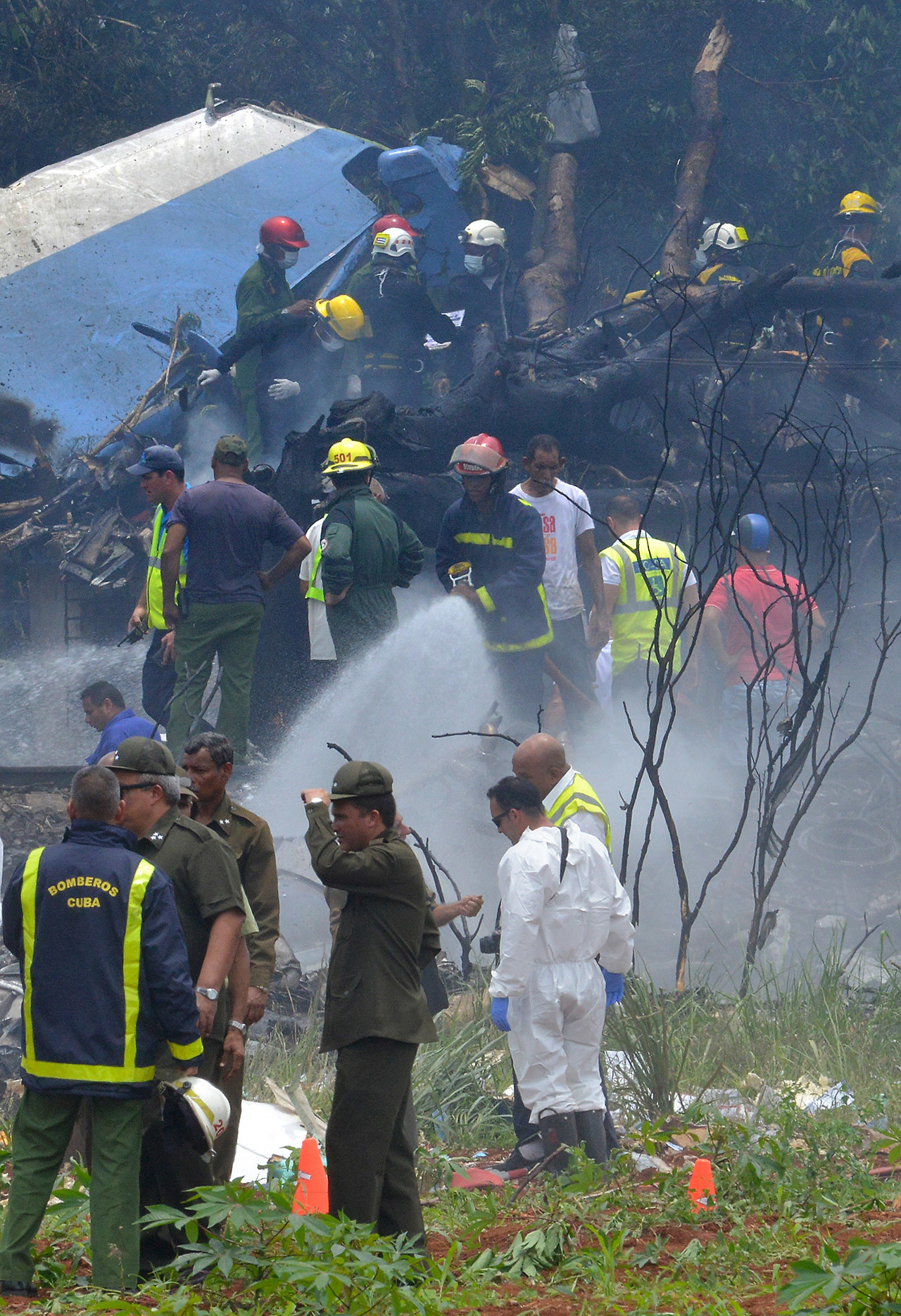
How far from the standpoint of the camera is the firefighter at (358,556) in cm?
682

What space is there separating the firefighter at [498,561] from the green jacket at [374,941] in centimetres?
386

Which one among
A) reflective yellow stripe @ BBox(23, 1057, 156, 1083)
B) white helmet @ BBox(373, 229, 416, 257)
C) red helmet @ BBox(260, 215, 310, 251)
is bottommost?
reflective yellow stripe @ BBox(23, 1057, 156, 1083)

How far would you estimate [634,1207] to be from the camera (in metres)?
3.58

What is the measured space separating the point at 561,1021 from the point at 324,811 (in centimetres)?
125

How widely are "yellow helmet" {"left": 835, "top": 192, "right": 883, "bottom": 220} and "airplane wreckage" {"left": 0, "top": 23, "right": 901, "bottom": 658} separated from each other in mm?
1566

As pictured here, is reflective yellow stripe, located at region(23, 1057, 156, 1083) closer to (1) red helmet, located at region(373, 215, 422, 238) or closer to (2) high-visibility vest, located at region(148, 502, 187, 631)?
(2) high-visibility vest, located at region(148, 502, 187, 631)

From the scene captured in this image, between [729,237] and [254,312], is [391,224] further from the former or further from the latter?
[729,237]

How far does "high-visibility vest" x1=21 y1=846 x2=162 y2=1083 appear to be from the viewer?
2875mm

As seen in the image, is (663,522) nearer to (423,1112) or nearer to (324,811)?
(423,1112)

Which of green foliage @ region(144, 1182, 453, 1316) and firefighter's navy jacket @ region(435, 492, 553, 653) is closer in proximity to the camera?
green foliage @ region(144, 1182, 453, 1316)

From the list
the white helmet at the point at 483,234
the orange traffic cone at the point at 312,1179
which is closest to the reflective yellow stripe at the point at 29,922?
the orange traffic cone at the point at 312,1179

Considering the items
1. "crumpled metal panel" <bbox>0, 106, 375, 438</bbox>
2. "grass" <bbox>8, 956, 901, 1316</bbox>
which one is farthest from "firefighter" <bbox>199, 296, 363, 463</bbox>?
"grass" <bbox>8, 956, 901, 1316</bbox>

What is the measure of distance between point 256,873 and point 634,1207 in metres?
1.35

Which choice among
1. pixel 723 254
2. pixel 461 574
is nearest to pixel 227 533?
pixel 461 574
